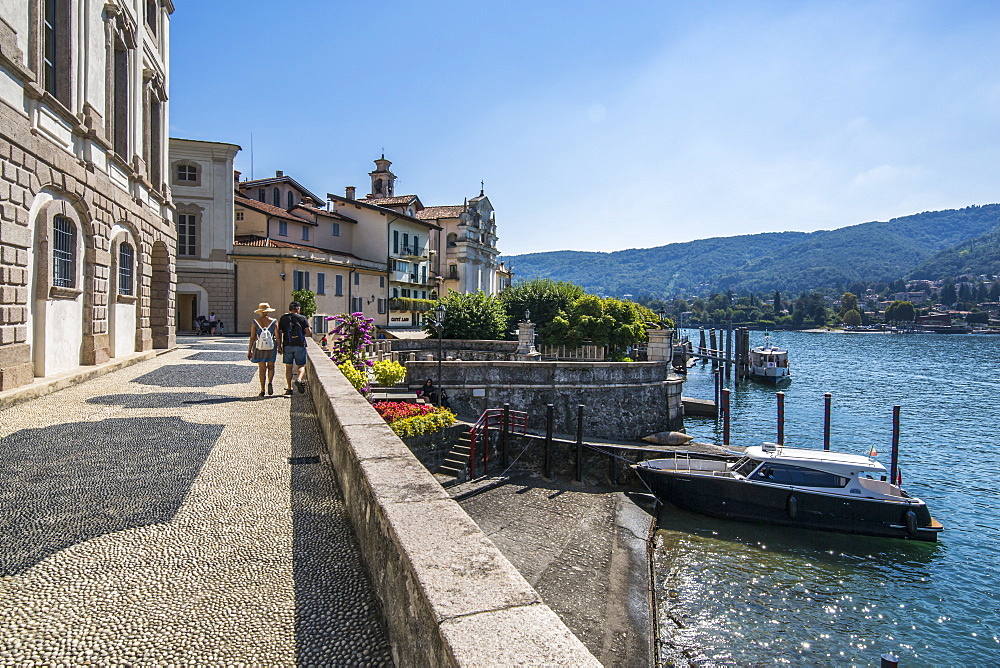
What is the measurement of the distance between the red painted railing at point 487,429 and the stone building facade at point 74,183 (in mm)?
9959

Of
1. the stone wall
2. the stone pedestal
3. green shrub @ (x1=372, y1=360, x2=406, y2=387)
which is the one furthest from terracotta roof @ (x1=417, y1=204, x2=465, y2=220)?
green shrub @ (x1=372, y1=360, x2=406, y2=387)

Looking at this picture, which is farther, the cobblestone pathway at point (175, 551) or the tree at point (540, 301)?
the tree at point (540, 301)

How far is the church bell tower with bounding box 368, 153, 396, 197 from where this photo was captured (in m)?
69.0

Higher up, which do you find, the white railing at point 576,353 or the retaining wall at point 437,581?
the retaining wall at point 437,581

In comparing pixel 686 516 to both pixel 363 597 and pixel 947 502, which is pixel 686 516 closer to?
pixel 947 502

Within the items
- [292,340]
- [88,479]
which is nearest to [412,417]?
[292,340]

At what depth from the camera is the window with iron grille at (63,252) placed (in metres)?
12.4

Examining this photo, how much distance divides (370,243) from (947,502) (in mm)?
43690

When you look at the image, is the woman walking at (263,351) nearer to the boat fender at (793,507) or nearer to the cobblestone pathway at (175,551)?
the cobblestone pathway at (175,551)

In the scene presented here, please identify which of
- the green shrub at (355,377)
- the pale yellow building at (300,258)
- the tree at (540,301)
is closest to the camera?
the green shrub at (355,377)

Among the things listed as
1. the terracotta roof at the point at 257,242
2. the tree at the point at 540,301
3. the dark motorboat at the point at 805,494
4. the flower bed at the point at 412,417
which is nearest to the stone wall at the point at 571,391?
the flower bed at the point at 412,417

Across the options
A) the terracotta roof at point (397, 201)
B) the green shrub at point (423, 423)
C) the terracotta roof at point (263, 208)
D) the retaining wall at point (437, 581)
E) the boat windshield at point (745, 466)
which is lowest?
the boat windshield at point (745, 466)

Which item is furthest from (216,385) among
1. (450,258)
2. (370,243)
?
(450,258)

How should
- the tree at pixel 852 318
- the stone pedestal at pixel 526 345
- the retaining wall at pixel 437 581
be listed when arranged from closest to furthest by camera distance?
the retaining wall at pixel 437 581 < the stone pedestal at pixel 526 345 < the tree at pixel 852 318
